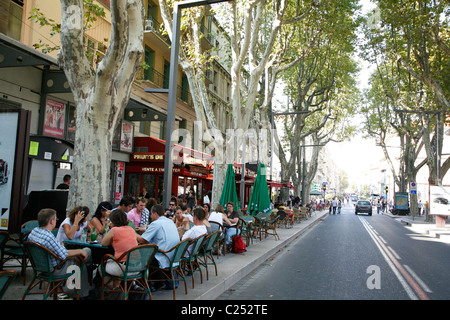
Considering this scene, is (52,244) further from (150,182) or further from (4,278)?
(150,182)

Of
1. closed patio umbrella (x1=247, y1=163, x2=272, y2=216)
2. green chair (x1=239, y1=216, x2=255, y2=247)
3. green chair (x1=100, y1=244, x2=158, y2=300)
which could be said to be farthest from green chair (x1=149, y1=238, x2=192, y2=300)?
closed patio umbrella (x1=247, y1=163, x2=272, y2=216)

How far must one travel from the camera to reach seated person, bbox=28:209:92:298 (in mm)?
4730

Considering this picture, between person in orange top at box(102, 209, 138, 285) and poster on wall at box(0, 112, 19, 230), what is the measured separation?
7.48 ft

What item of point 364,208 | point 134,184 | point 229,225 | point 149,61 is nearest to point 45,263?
point 229,225

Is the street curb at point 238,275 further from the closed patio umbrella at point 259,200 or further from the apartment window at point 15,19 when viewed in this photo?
the apartment window at point 15,19

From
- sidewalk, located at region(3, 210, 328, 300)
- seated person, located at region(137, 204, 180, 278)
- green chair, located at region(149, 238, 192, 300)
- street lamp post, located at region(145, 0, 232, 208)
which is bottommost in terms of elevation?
sidewalk, located at region(3, 210, 328, 300)

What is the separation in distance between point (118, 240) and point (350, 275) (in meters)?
5.13

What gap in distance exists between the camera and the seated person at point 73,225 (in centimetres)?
588

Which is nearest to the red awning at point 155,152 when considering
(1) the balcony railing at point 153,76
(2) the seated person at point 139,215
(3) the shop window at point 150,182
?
(3) the shop window at point 150,182

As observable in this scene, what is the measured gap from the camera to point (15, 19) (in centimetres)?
1180

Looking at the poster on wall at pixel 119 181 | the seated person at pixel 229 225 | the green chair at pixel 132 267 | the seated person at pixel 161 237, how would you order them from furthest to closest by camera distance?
the poster on wall at pixel 119 181
the seated person at pixel 229 225
the seated person at pixel 161 237
the green chair at pixel 132 267

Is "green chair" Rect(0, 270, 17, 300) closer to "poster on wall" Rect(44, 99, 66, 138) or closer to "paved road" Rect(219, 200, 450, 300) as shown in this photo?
"paved road" Rect(219, 200, 450, 300)

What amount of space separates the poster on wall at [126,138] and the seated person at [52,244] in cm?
1301

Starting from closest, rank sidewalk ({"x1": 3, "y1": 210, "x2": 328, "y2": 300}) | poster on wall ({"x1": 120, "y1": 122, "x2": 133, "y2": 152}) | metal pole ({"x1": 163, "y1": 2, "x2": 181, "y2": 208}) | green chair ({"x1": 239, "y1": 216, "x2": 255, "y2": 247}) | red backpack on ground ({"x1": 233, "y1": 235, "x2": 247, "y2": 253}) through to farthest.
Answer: sidewalk ({"x1": 3, "y1": 210, "x2": 328, "y2": 300}), metal pole ({"x1": 163, "y1": 2, "x2": 181, "y2": 208}), red backpack on ground ({"x1": 233, "y1": 235, "x2": 247, "y2": 253}), green chair ({"x1": 239, "y1": 216, "x2": 255, "y2": 247}), poster on wall ({"x1": 120, "y1": 122, "x2": 133, "y2": 152})
